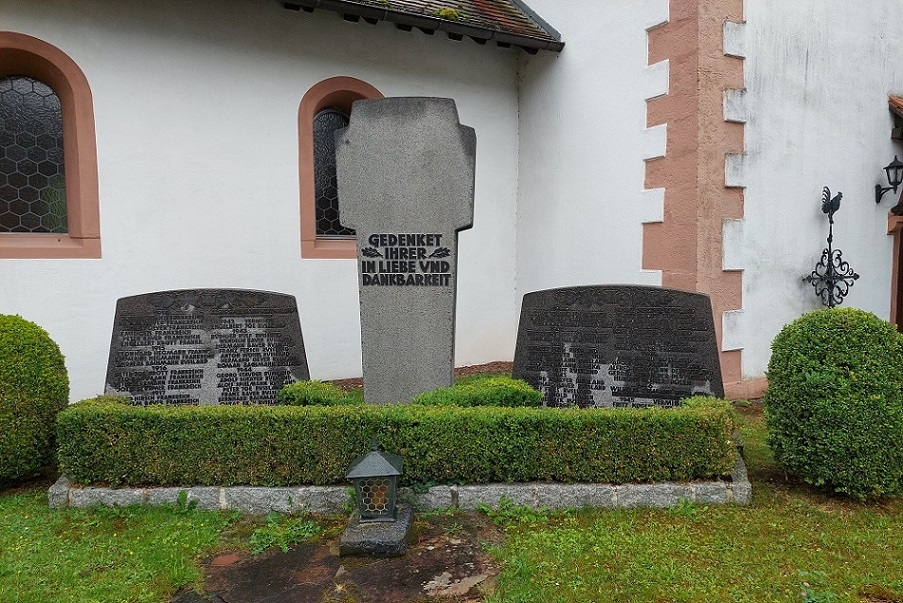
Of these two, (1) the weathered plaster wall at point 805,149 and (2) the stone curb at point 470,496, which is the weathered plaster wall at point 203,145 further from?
(1) the weathered plaster wall at point 805,149

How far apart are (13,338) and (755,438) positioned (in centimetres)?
644

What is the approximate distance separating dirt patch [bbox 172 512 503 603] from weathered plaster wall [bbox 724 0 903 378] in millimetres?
5239

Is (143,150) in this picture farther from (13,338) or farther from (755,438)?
(755,438)

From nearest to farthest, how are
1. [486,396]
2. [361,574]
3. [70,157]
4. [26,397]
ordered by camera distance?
1. [361,574]
2. [26,397]
3. [486,396]
4. [70,157]

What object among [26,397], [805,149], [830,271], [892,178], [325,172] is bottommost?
[26,397]

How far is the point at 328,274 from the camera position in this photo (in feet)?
27.5

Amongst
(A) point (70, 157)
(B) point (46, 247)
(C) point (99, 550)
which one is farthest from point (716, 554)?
(A) point (70, 157)

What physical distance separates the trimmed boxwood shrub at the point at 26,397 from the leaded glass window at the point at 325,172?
4.37 metres

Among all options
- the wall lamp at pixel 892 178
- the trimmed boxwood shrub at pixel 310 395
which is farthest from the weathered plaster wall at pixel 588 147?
the trimmed boxwood shrub at pixel 310 395

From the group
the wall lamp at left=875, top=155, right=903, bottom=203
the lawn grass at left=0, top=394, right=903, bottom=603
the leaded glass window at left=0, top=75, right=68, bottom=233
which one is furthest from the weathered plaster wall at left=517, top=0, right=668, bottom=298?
the leaded glass window at left=0, top=75, right=68, bottom=233

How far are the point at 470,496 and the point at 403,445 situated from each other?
575 millimetres

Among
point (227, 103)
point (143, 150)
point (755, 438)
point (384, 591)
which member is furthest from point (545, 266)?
point (384, 591)

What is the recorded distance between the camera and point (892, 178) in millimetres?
8328

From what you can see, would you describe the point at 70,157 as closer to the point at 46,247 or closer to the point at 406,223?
the point at 46,247
